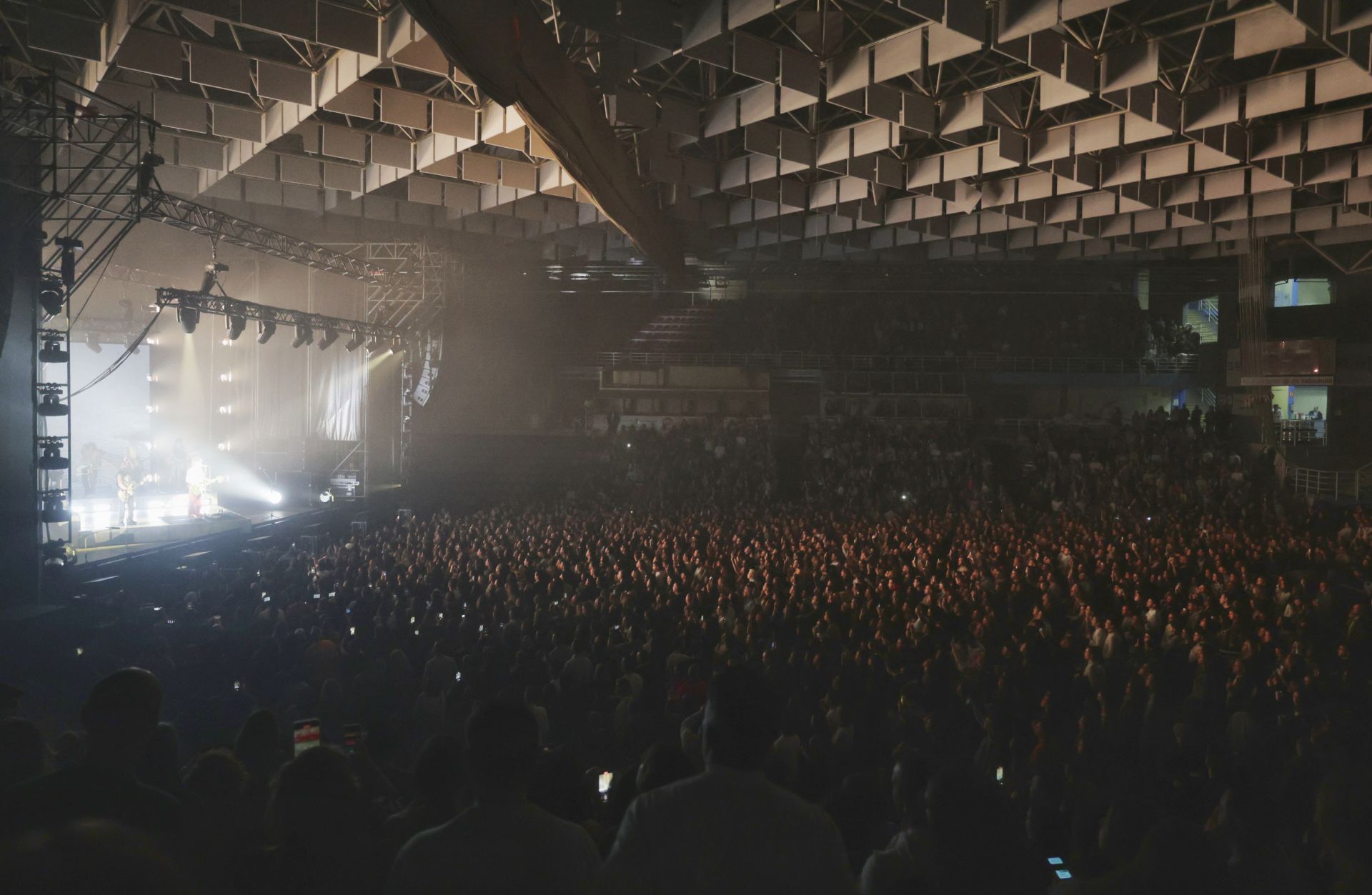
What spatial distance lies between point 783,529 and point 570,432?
12398 millimetres

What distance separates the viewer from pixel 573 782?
330 centimetres

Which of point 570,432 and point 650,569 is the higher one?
point 570,432

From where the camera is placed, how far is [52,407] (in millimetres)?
10375

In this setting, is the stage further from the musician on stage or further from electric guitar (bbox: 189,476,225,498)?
electric guitar (bbox: 189,476,225,498)

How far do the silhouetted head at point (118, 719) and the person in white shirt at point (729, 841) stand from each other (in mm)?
1503

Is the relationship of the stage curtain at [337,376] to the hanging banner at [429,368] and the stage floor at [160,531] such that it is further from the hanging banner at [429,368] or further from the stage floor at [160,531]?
the stage floor at [160,531]

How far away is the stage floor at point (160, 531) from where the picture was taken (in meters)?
15.6

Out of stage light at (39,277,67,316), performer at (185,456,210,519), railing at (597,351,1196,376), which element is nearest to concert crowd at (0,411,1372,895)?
stage light at (39,277,67,316)

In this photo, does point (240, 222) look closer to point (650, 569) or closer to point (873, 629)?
point (650, 569)

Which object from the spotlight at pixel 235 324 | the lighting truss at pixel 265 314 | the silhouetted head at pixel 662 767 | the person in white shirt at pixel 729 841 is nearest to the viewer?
the person in white shirt at pixel 729 841

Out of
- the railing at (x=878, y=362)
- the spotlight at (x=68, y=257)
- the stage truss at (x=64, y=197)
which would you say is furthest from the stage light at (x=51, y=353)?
the railing at (x=878, y=362)

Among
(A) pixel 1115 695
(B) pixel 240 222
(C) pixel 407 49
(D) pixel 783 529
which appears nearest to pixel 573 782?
(A) pixel 1115 695

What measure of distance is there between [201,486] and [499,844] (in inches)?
983

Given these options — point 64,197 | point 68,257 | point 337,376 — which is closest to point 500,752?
point 64,197
